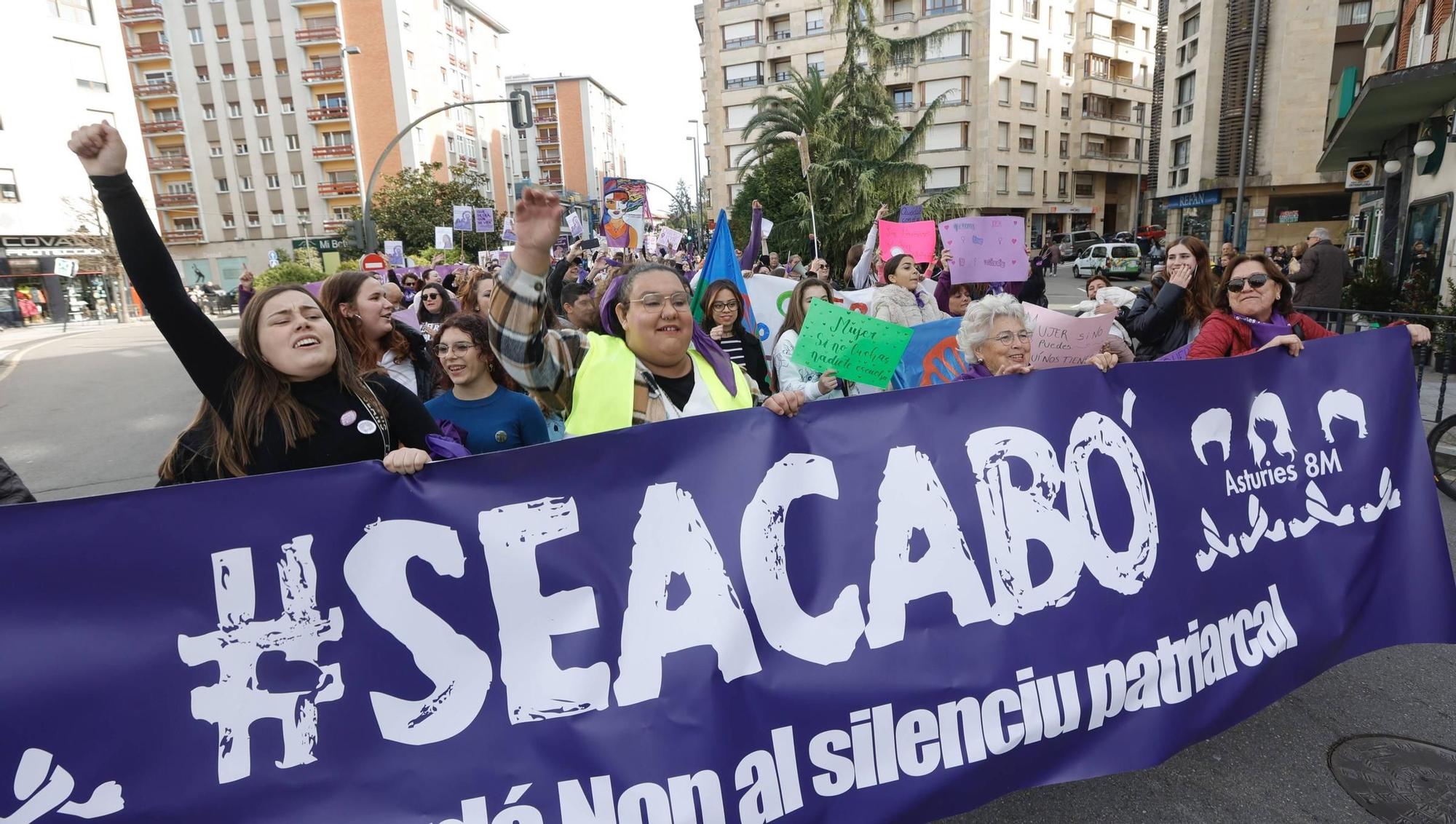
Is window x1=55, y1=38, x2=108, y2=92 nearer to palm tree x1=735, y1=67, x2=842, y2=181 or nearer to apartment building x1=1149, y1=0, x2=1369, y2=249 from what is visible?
palm tree x1=735, y1=67, x2=842, y2=181

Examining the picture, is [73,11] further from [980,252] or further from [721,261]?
[980,252]

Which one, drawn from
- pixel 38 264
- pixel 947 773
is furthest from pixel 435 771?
pixel 38 264

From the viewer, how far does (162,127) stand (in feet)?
182

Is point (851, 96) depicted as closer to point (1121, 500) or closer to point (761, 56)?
point (761, 56)

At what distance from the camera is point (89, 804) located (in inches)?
70.6

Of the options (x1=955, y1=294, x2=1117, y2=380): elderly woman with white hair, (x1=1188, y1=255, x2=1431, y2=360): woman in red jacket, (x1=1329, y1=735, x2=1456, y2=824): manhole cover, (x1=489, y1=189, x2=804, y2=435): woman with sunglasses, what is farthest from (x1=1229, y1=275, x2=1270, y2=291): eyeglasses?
(x1=489, y1=189, x2=804, y2=435): woman with sunglasses

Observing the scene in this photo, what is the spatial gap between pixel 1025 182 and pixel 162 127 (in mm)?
58109

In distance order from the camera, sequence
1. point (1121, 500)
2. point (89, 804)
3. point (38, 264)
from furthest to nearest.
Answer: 1. point (38, 264)
2. point (1121, 500)
3. point (89, 804)

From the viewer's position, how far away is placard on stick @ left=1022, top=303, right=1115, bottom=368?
350cm

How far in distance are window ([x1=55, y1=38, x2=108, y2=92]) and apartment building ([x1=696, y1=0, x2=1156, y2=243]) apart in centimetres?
3395

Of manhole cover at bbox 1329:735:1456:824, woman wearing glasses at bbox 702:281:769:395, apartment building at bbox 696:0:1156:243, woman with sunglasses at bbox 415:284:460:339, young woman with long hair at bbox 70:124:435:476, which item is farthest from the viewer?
apartment building at bbox 696:0:1156:243

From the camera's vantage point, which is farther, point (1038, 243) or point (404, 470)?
point (1038, 243)

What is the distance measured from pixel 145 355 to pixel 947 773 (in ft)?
67.9

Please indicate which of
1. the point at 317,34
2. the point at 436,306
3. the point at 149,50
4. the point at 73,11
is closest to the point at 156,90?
the point at 149,50
